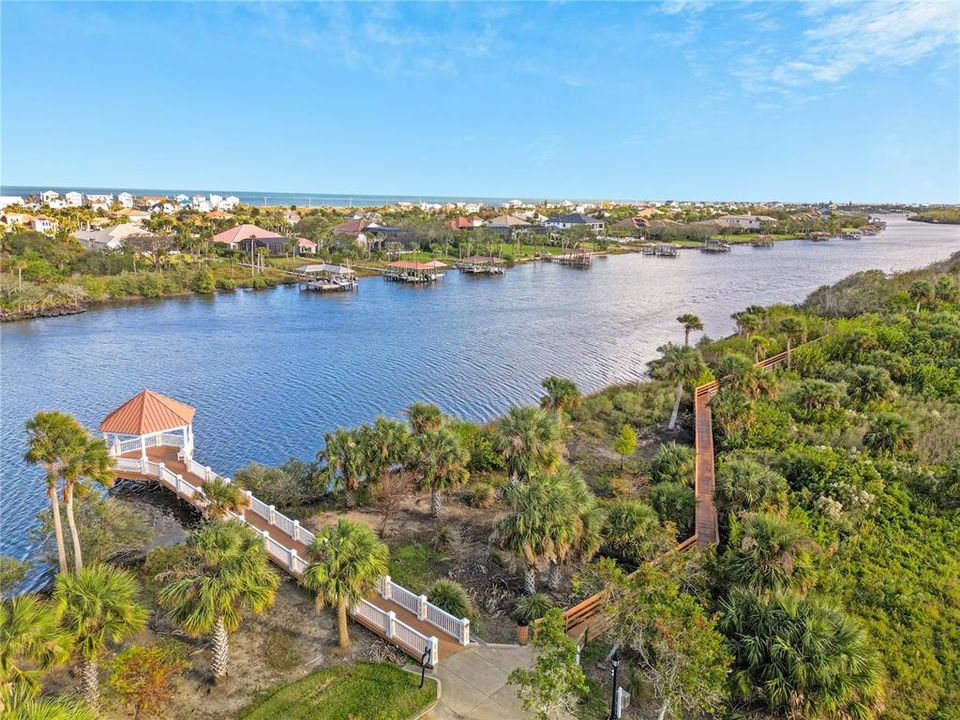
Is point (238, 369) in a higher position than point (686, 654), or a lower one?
lower

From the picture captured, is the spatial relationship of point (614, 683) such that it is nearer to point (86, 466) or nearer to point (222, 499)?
point (222, 499)

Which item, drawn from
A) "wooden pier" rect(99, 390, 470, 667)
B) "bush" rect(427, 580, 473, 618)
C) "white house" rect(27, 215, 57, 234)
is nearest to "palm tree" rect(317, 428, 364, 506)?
"wooden pier" rect(99, 390, 470, 667)

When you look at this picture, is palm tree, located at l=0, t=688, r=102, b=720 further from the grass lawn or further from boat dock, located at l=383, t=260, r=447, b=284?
boat dock, located at l=383, t=260, r=447, b=284

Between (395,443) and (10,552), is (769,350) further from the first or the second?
(10,552)

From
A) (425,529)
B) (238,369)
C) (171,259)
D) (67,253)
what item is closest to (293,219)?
(171,259)

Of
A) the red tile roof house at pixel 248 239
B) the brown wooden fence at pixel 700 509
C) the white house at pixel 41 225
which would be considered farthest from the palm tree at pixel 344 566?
the white house at pixel 41 225

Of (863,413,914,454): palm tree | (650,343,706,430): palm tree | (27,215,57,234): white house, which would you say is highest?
(27,215,57,234): white house
